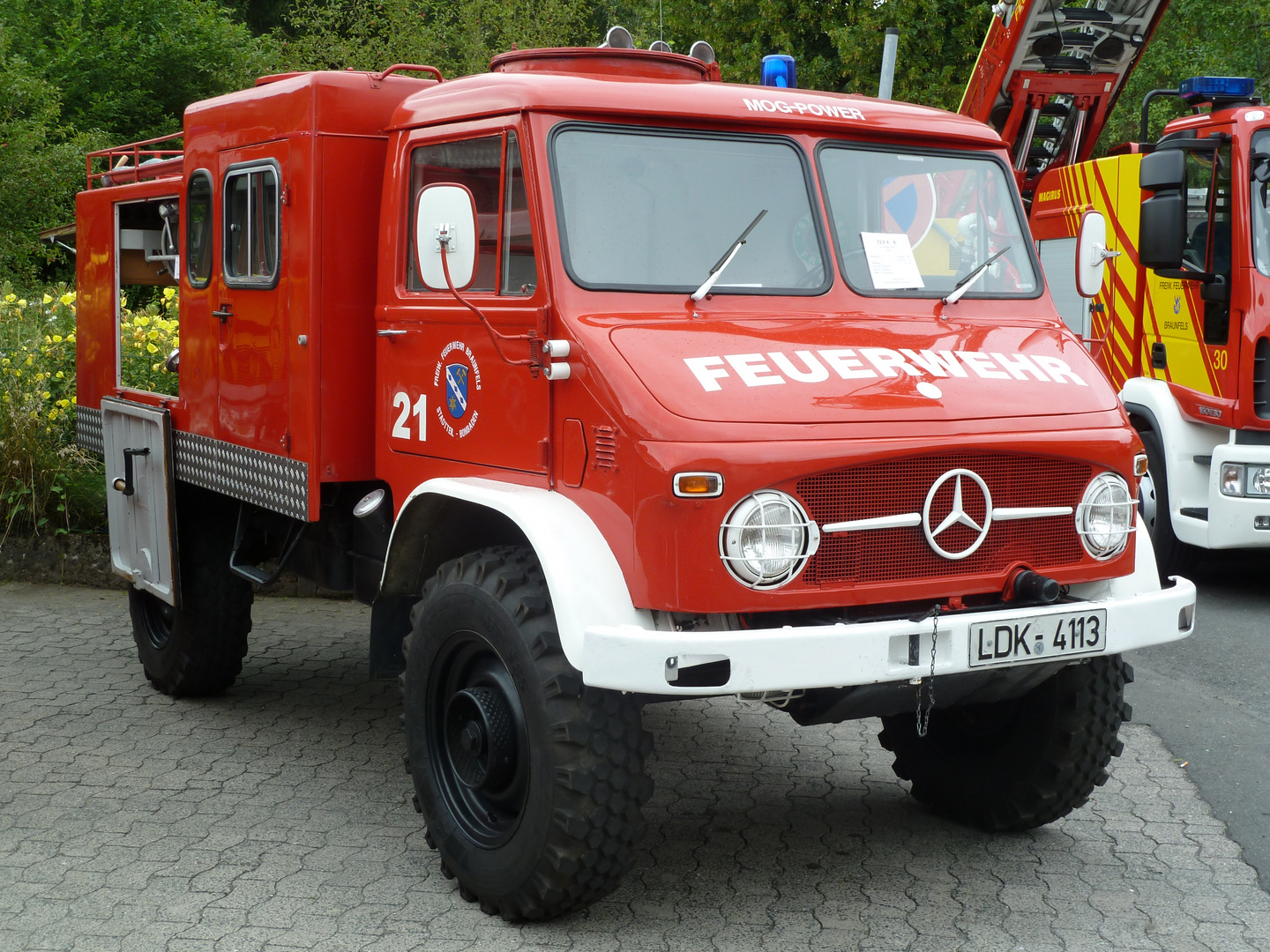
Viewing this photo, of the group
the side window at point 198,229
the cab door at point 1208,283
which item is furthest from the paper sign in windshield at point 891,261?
the cab door at point 1208,283

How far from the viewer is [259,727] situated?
600cm

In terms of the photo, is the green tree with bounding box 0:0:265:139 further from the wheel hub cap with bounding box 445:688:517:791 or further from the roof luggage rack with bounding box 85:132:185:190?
the wheel hub cap with bounding box 445:688:517:791

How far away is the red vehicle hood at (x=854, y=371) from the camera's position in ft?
12.2

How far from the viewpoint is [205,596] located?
20.2ft

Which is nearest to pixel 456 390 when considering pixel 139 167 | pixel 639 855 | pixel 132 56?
pixel 639 855

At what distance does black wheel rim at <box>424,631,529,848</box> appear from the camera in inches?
155

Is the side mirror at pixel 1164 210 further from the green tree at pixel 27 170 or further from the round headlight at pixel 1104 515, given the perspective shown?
the green tree at pixel 27 170

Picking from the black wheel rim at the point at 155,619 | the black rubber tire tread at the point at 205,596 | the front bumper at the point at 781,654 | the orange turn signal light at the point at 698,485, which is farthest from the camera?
the black wheel rim at the point at 155,619

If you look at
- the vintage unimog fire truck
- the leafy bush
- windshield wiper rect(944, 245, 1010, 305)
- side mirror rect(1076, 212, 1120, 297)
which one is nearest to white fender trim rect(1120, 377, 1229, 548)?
side mirror rect(1076, 212, 1120, 297)

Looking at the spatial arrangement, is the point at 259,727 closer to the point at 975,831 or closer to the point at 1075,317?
the point at 975,831

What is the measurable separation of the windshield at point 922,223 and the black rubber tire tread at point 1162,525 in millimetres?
4213

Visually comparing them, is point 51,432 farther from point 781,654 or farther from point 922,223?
point 781,654

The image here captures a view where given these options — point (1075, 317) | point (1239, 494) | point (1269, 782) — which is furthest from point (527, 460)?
point (1075, 317)

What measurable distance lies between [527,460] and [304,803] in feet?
5.82
